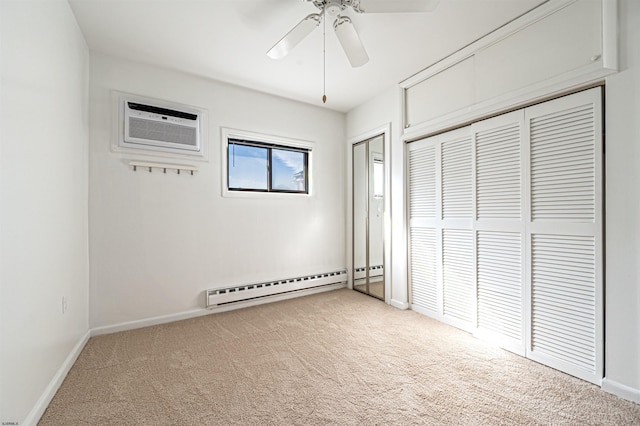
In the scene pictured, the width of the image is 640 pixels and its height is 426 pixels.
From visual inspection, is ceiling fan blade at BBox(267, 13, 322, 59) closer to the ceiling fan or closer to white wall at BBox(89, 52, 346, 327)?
the ceiling fan

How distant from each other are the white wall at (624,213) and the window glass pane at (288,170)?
3.03 meters

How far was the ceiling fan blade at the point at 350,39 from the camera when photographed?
1914mm

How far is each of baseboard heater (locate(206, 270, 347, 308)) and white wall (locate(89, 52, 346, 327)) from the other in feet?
0.29

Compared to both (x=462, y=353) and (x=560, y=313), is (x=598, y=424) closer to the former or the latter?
(x=560, y=313)

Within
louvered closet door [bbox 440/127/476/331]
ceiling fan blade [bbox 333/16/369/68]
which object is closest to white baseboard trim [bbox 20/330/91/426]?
ceiling fan blade [bbox 333/16/369/68]

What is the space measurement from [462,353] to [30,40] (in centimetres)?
353

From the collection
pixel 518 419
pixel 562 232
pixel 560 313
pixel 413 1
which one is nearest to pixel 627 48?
pixel 562 232

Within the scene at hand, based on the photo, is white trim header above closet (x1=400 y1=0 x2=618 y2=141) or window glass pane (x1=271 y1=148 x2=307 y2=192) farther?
window glass pane (x1=271 y1=148 x2=307 y2=192)

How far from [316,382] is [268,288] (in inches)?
69.0

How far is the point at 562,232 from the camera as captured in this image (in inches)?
79.5

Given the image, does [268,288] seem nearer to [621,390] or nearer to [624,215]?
[621,390]

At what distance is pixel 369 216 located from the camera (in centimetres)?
394

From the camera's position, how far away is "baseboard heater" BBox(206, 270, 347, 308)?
10.5ft

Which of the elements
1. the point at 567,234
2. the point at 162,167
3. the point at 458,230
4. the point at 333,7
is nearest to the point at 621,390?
the point at 567,234
